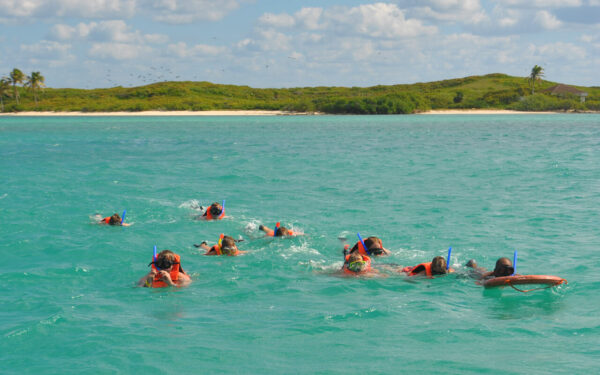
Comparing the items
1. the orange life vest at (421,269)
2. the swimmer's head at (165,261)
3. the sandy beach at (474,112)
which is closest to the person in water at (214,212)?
the swimmer's head at (165,261)

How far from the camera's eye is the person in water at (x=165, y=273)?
1180 cm

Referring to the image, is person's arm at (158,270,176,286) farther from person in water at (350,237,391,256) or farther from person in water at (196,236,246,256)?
person in water at (350,237,391,256)

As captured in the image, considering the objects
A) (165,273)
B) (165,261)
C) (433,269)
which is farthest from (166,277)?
(433,269)

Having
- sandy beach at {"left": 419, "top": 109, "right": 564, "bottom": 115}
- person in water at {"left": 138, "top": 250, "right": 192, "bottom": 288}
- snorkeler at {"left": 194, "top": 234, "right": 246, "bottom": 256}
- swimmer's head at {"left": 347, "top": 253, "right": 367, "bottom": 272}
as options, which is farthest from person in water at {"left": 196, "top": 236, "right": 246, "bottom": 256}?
sandy beach at {"left": 419, "top": 109, "right": 564, "bottom": 115}

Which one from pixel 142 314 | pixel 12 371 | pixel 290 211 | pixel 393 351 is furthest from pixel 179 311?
pixel 290 211

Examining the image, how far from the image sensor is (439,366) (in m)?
8.45

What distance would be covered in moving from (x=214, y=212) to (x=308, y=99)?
117m

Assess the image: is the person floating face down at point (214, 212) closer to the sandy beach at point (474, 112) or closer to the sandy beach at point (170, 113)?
the sandy beach at point (170, 113)

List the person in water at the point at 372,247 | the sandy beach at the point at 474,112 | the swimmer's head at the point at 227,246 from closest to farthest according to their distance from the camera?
the person in water at the point at 372,247 → the swimmer's head at the point at 227,246 → the sandy beach at the point at 474,112

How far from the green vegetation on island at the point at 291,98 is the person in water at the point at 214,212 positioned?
10392cm

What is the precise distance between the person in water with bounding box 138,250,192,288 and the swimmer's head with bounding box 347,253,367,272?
3.64 meters

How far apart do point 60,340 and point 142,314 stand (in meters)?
1.50

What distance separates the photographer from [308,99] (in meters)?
133

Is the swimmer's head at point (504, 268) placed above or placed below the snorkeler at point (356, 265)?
above
